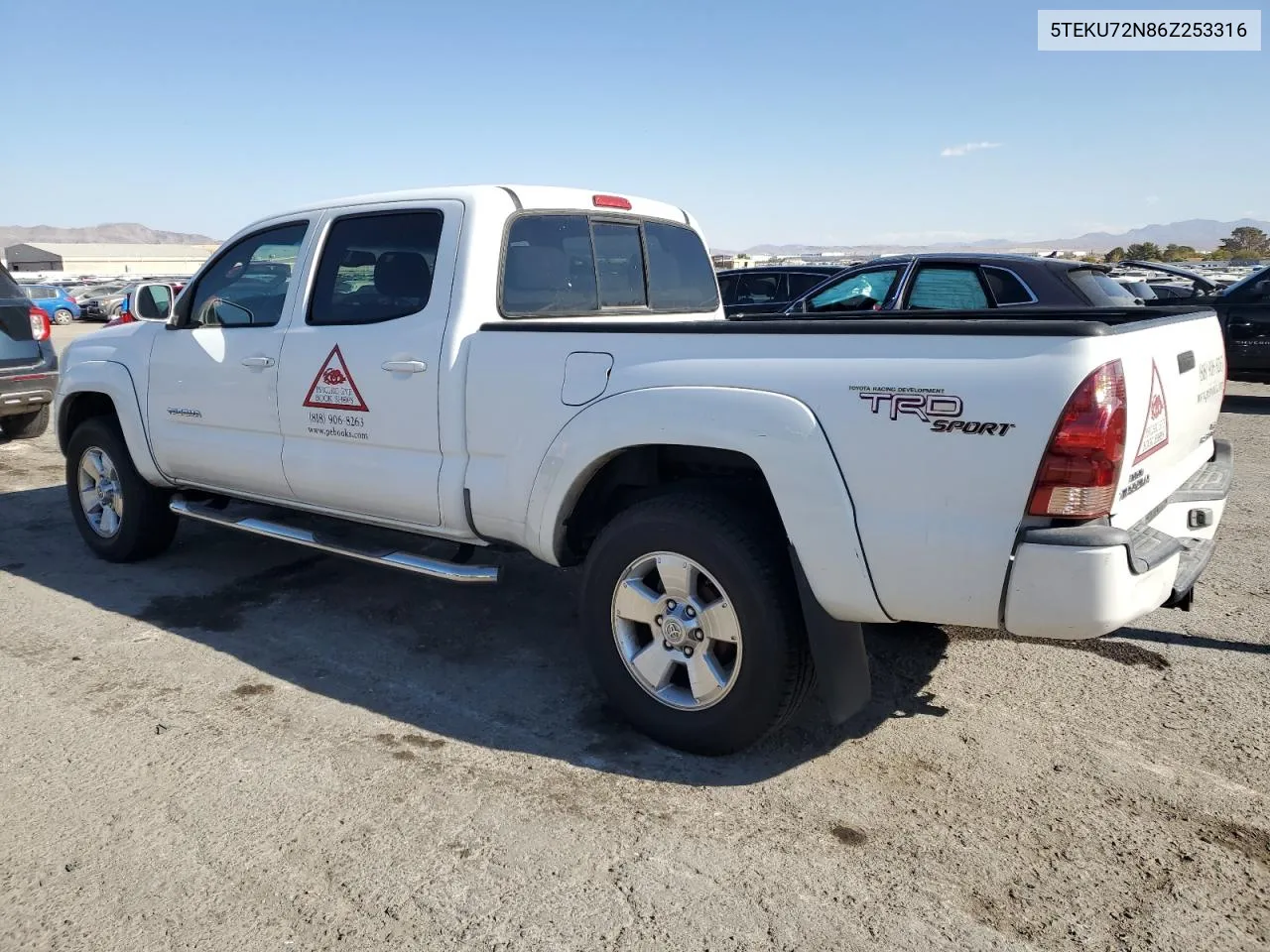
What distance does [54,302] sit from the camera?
33500 mm

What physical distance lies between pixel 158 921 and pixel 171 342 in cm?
354

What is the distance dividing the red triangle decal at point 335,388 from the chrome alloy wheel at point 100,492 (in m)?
2.05

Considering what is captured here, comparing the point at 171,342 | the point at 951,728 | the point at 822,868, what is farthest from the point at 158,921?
the point at 171,342

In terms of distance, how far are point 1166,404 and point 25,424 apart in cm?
943

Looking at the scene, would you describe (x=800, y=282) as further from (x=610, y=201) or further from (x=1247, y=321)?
(x=610, y=201)

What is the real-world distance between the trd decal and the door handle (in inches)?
77.0

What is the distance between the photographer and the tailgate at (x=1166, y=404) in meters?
2.84

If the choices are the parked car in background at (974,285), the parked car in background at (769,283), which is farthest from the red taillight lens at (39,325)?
the parked car in background at (769,283)

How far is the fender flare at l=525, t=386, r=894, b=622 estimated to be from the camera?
9.89ft

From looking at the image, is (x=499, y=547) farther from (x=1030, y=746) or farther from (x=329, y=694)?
(x=1030, y=746)

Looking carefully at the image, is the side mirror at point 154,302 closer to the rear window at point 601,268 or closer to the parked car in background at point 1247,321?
the rear window at point 601,268

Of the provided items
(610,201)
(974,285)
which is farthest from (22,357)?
(974,285)

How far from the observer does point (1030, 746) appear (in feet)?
11.6

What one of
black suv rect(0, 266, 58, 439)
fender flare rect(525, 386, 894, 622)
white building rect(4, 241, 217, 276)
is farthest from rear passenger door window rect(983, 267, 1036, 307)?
white building rect(4, 241, 217, 276)
